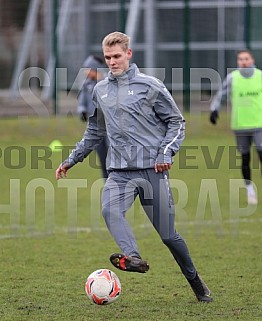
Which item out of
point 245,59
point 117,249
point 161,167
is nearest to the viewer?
point 161,167

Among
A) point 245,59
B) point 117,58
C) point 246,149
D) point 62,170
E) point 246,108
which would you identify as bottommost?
point 62,170

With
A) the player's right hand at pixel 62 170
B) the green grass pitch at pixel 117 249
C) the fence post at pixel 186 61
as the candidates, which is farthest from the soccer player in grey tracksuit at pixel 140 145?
the fence post at pixel 186 61

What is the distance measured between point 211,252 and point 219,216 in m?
2.37

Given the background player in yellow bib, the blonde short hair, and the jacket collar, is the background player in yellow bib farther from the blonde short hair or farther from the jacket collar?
the blonde short hair

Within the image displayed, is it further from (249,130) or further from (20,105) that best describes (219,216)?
(20,105)

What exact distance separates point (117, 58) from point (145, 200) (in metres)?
1.08

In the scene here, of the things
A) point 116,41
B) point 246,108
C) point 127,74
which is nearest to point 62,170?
point 127,74

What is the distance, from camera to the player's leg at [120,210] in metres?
6.42

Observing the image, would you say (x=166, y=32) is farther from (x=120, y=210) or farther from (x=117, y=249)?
(x=120, y=210)

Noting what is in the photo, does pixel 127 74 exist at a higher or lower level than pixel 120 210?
higher

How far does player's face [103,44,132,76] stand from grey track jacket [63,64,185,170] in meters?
0.08

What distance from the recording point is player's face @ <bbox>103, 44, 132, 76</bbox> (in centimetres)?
643

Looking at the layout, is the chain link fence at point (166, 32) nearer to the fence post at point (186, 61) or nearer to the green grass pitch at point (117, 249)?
the fence post at point (186, 61)

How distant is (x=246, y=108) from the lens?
12539 mm
